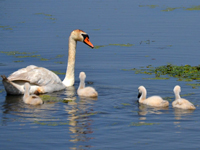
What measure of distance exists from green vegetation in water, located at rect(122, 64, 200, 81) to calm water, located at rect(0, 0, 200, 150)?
0.40 m

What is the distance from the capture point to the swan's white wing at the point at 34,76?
12.7 m

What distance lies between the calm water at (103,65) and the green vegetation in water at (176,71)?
0.40m

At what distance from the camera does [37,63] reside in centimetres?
1681

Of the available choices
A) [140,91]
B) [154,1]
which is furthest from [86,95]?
[154,1]

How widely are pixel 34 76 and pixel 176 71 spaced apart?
4479 mm

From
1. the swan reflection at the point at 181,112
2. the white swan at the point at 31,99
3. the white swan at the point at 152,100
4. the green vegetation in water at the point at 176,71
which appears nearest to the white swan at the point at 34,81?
the white swan at the point at 31,99

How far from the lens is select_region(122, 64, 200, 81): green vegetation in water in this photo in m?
14.5

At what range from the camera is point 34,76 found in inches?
510

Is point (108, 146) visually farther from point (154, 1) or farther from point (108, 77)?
point (154, 1)

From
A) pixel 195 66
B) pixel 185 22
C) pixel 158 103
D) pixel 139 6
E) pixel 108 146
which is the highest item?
pixel 139 6

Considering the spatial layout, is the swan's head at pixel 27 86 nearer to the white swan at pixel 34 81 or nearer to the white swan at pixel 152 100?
the white swan at pixel 34 81

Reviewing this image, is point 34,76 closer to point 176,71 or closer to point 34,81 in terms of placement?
point 34,81

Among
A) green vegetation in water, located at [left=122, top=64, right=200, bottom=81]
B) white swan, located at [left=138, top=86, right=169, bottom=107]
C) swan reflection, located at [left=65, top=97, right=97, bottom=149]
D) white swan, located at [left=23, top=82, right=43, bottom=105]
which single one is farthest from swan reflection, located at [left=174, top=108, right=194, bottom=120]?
green vegetation in water, located at [left=122, top=64, right=200, bottom=81]

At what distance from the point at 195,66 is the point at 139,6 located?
54.8ft
